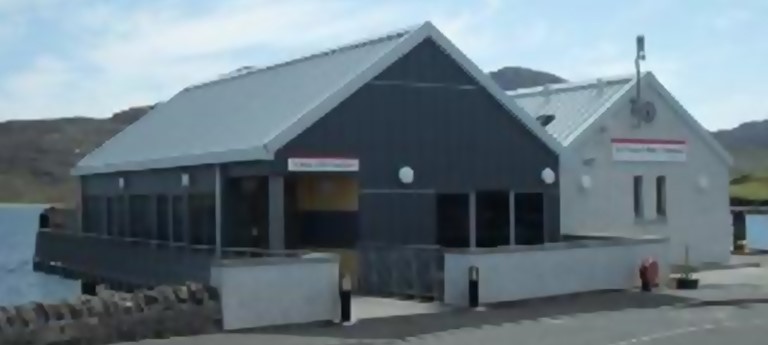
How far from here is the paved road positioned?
65.0 ft

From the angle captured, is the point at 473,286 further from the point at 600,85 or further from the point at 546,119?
the point at 600,85

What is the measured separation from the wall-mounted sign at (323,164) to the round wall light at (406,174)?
117 cm

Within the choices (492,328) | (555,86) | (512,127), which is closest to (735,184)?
(555,86)

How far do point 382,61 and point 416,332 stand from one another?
9.08 metres

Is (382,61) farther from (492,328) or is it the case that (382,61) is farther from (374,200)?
(492,328)

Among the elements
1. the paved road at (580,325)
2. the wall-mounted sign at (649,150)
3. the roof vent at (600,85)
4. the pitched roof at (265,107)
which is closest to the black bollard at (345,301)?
the paved road at (580,325)

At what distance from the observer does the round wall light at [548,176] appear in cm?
3150

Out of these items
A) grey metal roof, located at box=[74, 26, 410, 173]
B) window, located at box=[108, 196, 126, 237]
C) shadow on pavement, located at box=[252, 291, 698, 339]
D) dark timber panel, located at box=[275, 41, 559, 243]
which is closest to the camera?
shadow on pavement, located at box=[252, 291, 698, 339]

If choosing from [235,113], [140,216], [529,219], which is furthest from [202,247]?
[529,219]

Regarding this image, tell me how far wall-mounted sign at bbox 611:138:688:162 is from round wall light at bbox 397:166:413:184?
854 cm

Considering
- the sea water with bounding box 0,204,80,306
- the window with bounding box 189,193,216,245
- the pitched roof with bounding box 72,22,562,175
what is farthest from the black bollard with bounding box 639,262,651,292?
the sea water with bounding box 0,204,80,306

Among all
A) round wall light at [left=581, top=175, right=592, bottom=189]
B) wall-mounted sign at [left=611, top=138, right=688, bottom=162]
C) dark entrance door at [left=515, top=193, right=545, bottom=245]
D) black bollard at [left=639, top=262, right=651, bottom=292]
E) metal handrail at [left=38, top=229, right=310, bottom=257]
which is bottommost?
black bollard at [left=639, top=262, right=651, bottom=292]

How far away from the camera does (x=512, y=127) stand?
101 ft

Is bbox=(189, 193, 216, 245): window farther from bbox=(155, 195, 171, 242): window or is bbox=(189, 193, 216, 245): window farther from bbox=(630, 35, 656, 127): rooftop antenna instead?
bbox=(630, 35, 656, 127): rooftop antenna
